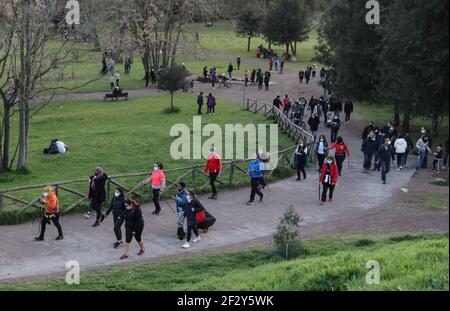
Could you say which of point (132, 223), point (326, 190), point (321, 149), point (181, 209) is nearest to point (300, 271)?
point (132, 223)

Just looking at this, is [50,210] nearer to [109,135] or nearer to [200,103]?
[109,135]

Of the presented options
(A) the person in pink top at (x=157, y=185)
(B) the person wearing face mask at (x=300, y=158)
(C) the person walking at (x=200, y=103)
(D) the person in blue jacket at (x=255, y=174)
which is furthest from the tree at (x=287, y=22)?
(A) the person in pink top at (x=157, y=185)

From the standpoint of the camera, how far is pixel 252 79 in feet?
145

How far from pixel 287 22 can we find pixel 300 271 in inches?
2022

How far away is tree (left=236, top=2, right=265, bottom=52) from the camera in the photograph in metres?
64.1

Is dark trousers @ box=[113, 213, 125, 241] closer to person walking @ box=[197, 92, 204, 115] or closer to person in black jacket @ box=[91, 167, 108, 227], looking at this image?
person in black jacket @ box=[91, 167, 108, 227]

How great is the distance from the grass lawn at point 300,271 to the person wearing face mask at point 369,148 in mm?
7608

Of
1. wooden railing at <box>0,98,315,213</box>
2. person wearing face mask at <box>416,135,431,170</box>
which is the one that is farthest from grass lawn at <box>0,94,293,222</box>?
person wearing face mask at <box>416,135,431,170</box>

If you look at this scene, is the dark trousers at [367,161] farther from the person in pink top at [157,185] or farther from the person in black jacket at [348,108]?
the person in black jacket at [348,108]

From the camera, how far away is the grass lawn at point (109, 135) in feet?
70.9

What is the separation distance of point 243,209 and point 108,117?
17.1m

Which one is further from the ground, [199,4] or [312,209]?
[199,4]
